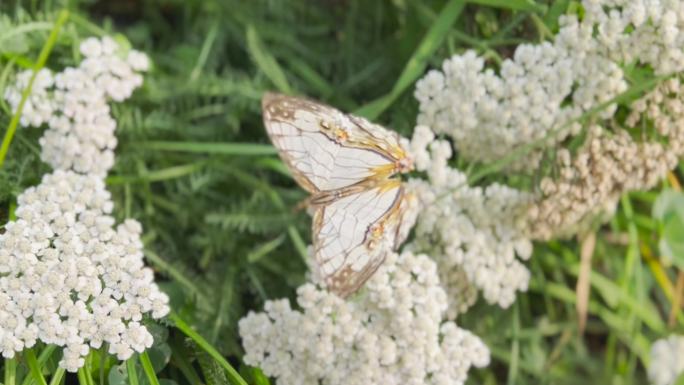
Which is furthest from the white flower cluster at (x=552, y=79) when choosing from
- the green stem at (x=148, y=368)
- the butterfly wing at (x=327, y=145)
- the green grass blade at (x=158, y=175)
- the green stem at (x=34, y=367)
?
the green stem at (x=34, y=367)

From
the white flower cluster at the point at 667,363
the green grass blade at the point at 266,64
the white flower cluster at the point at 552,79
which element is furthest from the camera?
the green grass blade at the point at 266,64

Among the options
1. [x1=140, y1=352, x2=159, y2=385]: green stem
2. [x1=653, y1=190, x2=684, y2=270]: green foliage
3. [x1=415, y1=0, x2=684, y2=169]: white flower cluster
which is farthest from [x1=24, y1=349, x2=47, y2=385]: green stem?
[x1=653, y1=190, x2=684, y2=270]: green foliage

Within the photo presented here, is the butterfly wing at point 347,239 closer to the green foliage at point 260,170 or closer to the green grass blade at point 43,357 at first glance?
the green foliage at point 260,170

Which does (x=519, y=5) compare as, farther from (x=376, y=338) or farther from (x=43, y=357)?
(x=43, y=357)

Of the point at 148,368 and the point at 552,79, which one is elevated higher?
the point at 552,79

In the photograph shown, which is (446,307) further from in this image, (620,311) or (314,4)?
(314,4)

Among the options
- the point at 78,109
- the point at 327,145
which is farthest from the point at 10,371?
the point at 327,145
